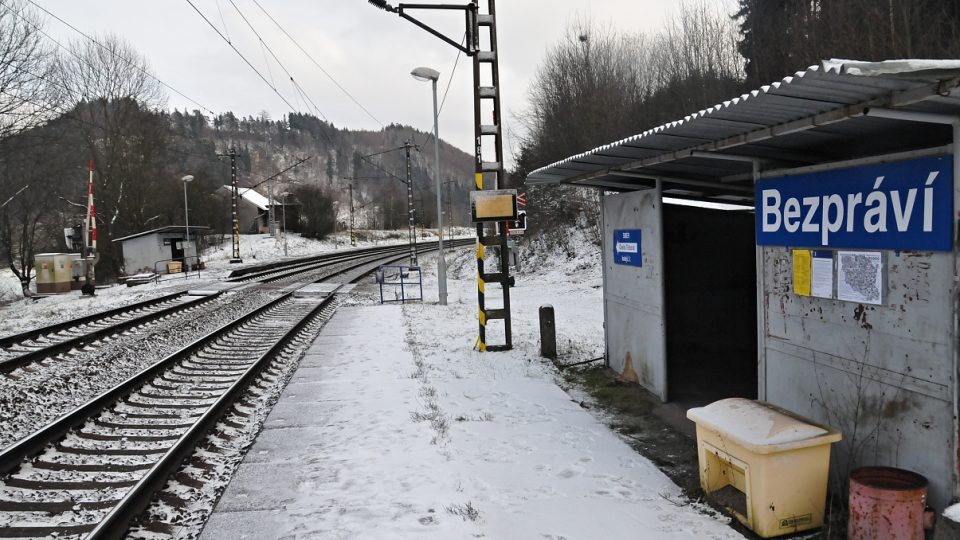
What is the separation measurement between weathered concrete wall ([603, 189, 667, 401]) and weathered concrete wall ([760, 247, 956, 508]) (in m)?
2.20

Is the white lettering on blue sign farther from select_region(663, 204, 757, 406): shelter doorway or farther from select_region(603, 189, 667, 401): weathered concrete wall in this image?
select_region(663, 204, 757, 406): shelter doorway

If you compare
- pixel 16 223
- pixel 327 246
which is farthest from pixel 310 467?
pixel 327 246

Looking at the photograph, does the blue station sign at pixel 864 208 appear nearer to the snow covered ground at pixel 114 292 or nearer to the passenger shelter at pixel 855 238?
the passenger shelter at pixel 855 238

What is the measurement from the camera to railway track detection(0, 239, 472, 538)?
4605mm

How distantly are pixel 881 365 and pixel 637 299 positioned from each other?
4071 millimetres

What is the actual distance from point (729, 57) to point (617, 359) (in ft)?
85.2

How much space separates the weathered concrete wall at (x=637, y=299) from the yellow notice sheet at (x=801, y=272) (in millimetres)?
2419

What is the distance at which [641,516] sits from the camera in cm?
464

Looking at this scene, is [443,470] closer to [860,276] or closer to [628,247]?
[860,276]

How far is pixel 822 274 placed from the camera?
15.9 ft

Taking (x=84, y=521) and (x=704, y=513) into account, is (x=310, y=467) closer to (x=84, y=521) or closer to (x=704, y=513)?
(x=84, y=521)

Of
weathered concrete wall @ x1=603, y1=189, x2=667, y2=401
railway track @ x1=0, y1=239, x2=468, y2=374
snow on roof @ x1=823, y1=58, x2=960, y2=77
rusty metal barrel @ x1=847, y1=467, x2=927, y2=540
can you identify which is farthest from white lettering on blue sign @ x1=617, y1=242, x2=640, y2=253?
railway track @ x1=0, y1=239, x2=468, y2=374

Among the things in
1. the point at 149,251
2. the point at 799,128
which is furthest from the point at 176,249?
the point at 799,128

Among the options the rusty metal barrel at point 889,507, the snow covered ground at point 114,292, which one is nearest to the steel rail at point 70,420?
the rusty metal barrel at point 889,507
